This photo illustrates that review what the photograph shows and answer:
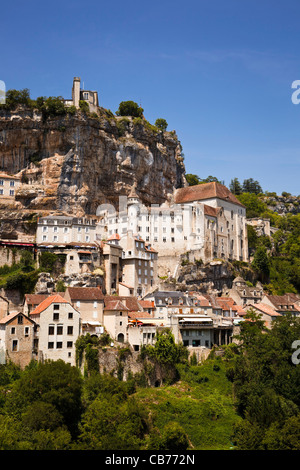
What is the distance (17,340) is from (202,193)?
52558 millimetres

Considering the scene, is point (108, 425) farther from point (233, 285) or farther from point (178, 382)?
point (233, 285)

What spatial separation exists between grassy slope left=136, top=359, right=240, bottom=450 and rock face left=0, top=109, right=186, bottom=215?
3878cm

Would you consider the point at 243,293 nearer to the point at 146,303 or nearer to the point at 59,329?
the point at 146,303

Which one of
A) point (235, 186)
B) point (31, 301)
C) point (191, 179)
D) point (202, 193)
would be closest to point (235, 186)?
point (235, 186)

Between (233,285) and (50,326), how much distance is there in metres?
37.6

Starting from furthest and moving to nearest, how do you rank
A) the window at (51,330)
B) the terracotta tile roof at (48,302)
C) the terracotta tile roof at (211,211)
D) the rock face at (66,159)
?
the terracotta tile roof at (211,211) → the rock face at (66,159) → the terracotta tile roof at (48,302) → the window at (51,330)

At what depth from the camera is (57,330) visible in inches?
2157

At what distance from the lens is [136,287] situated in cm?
7538

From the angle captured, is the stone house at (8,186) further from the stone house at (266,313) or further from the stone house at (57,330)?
the stone house at (266,313)

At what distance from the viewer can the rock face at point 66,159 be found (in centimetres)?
8525

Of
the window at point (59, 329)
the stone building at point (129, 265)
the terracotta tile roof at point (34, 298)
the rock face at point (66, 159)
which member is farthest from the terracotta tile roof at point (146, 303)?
the rock face at point (66, 159)

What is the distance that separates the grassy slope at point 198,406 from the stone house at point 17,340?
11.5m

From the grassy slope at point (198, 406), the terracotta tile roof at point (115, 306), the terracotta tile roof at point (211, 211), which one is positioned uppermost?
the terracotta tile roof at point (211, 211)
